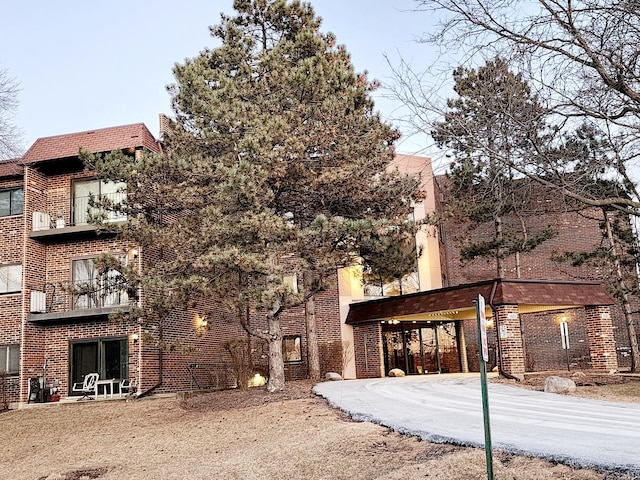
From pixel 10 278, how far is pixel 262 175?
13.2 m

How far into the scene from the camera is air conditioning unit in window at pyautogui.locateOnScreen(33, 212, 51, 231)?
74.7ft

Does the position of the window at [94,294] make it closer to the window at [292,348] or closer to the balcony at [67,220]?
the balcony at [67,220]

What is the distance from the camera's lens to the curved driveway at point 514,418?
285 inches

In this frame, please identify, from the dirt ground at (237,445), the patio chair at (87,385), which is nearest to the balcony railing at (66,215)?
the patio chair at (87,385)

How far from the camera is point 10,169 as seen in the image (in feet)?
79.0

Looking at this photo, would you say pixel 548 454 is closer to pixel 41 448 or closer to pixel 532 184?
pixel 532 184

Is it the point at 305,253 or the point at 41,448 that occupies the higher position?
the point at 305,253

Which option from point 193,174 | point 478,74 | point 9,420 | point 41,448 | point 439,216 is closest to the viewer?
point 478,74

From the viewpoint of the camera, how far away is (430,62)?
738 cm

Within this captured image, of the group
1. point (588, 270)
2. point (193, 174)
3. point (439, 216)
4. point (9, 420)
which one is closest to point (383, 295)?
point (439, 216)

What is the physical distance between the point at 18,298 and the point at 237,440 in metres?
15.2

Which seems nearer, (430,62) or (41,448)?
(430,62)

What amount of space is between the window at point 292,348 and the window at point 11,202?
36.4 ft

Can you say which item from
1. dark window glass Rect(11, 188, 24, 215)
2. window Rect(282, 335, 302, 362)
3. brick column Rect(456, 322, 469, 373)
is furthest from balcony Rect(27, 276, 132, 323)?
brick column Rect(456, 322, 469, 373)
